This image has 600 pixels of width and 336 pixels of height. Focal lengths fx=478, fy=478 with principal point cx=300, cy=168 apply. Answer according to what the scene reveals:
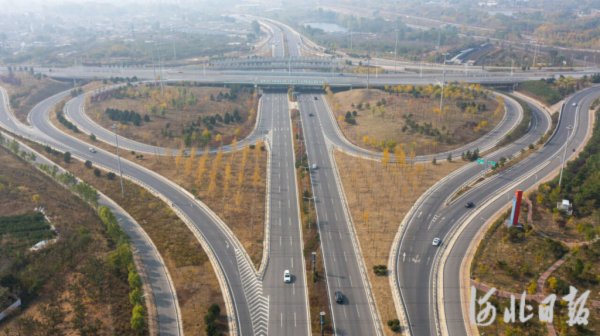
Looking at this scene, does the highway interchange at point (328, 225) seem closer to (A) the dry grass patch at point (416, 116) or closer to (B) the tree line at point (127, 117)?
(A) the dry grass patch at point (416, 116)

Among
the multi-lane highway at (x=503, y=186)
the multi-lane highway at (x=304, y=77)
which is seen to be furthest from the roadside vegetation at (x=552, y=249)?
the multi-lane highway at (x=304, y=77)

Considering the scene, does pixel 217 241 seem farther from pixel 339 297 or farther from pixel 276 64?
pixel 276 64

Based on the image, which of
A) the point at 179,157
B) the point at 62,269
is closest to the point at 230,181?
the point at 179,157

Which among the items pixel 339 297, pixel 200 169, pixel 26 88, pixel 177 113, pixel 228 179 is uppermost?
pixel 26 88

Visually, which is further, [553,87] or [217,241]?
[553,87]

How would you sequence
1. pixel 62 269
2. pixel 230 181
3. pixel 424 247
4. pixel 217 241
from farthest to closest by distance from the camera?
pixel 230 181
pixel 217 241
pixel 424 247
pixel 62 269

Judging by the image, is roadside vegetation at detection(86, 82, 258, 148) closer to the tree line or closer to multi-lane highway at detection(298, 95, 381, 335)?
the tree line

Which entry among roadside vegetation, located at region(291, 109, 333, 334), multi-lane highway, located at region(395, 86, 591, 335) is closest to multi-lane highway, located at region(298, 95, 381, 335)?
roadside vegetation, located at region(291, 109, 333, 334)
